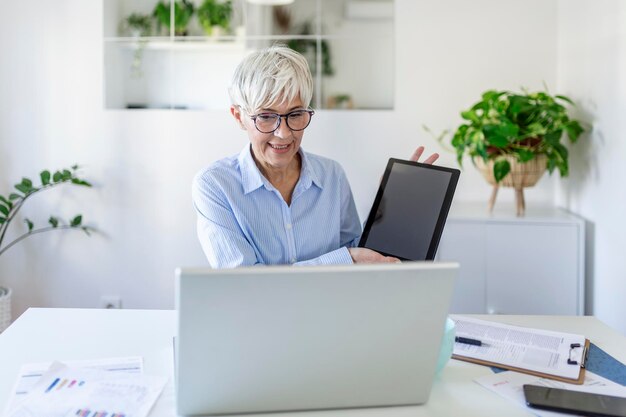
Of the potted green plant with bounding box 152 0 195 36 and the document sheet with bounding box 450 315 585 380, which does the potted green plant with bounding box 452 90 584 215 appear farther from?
the potted green plant with bounding box 152 0 195 36

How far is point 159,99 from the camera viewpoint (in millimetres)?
3754

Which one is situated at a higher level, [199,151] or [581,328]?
[199,151]

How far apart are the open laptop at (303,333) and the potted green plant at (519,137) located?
195 cm

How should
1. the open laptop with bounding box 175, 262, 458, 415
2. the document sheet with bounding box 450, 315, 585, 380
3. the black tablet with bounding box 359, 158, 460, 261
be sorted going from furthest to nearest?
the black tablet with bounding box 359, 158, 460, 261
the document sheet with bounding box 450, 315, 585, 380
the open laptop with bounding box 175, 262, 458, 415

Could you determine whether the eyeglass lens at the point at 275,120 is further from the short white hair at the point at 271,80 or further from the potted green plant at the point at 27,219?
the potted green plant at the point at 27,219

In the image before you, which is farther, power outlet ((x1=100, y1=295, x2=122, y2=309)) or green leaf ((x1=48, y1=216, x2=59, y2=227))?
power outlet ((x1=100, y1=295, x2=122, y2=309))

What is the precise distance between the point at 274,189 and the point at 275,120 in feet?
0.71

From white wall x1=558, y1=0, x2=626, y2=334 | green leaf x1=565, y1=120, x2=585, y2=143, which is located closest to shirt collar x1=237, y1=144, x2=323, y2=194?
white wall x1=558, y1=0, x2=626, y2=334

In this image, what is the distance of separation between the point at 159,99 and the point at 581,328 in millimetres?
2614

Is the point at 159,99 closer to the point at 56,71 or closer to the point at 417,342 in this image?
the point at 56,71

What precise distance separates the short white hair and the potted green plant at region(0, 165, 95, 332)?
1805 millimetres

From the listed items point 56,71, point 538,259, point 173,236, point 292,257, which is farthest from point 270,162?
point 56,71

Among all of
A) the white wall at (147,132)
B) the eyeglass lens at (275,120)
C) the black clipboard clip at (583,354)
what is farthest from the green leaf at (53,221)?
the black clipboard clip at (583,354)

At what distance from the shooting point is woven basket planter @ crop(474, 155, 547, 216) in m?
3.12
